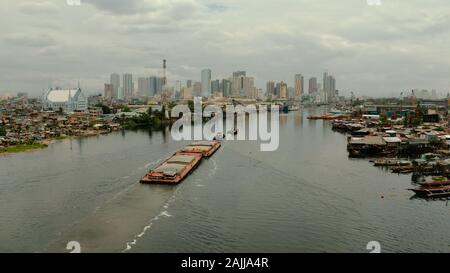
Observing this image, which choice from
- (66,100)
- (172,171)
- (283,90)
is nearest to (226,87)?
→ (283,90)

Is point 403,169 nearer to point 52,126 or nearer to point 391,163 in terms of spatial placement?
point 391,163

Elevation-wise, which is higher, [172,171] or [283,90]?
[283,90]

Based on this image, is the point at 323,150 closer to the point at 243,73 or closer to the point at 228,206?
the point at 228,206

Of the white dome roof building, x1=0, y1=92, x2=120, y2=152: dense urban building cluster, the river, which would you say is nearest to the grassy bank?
x1=0, y1=92, x2=120, y2=152: dense urban building cluster

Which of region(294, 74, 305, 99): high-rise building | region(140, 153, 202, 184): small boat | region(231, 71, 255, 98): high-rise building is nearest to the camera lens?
region(140, 153, 202, 184): small boat

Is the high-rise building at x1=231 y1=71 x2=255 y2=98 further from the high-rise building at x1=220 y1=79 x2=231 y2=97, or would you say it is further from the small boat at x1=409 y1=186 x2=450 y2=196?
the small boat at x1=409 y1=186 x2=450 y2=196

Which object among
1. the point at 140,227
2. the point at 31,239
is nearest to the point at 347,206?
the point at 140,227
